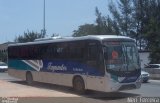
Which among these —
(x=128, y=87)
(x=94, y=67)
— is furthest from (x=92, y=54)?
(x=128, y=87)

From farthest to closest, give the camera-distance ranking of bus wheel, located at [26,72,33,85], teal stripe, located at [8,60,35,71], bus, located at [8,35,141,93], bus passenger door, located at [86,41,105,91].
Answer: teal stripe, located at [8,60,35,71]
bus wheel, located at [26,72,33,85]
bus passenger door, located at [86,41,105,91]
bus, located at [8,35,141,93]

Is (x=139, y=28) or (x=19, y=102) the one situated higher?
(x=139, y=28)

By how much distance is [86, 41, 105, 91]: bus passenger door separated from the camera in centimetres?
1964

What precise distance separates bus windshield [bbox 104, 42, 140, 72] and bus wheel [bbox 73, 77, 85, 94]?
2.58 m

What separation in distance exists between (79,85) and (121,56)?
3182mm

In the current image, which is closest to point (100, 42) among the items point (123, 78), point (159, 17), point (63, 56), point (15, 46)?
point (123, 78)

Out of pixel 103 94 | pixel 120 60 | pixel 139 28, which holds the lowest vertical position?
pixel 103 94

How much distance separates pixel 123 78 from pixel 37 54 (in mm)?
8724

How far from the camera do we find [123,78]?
19.6 metres

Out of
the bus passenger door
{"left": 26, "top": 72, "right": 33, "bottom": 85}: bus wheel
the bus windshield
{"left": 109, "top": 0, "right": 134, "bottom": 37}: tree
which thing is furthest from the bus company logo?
{"left": 109, "top": 0, "right": 134, "bottom": 37}: tree

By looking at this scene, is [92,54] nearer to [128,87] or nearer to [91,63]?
A: [91,63]

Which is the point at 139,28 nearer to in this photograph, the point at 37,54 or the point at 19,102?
the point at 37,54

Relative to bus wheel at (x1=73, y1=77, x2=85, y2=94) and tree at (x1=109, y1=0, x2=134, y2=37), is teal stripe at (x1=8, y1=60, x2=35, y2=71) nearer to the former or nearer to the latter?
bus wheel at (x1=73, y1=77, x2=85, y2=94)

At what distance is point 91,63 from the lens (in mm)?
20438
